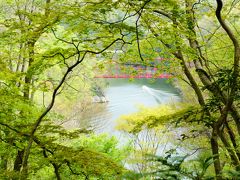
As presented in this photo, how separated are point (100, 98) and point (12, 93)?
13.8 meters

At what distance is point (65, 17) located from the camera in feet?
9.05

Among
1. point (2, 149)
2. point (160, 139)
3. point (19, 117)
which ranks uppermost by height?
point (19, 117)

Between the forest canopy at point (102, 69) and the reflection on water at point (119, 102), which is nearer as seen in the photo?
the forest canopy at point (102, 69)

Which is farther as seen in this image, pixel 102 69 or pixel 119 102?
pixel 119 102

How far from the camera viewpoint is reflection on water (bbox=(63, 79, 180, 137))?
14.6 m

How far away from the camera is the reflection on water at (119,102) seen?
14.6m

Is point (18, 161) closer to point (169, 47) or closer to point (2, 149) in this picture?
point (2, 149)

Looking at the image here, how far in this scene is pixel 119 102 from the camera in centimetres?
1872

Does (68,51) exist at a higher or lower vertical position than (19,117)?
higher

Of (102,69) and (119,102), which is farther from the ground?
(102,69)

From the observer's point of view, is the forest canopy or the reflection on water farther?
the reflection on water

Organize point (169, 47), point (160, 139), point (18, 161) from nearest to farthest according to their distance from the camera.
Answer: point (169, 47)
point (18, 161)
point (160, 139)

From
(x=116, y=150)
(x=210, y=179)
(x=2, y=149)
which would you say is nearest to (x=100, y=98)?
(x=116, y=150)

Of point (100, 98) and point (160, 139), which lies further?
point (100, 98)
